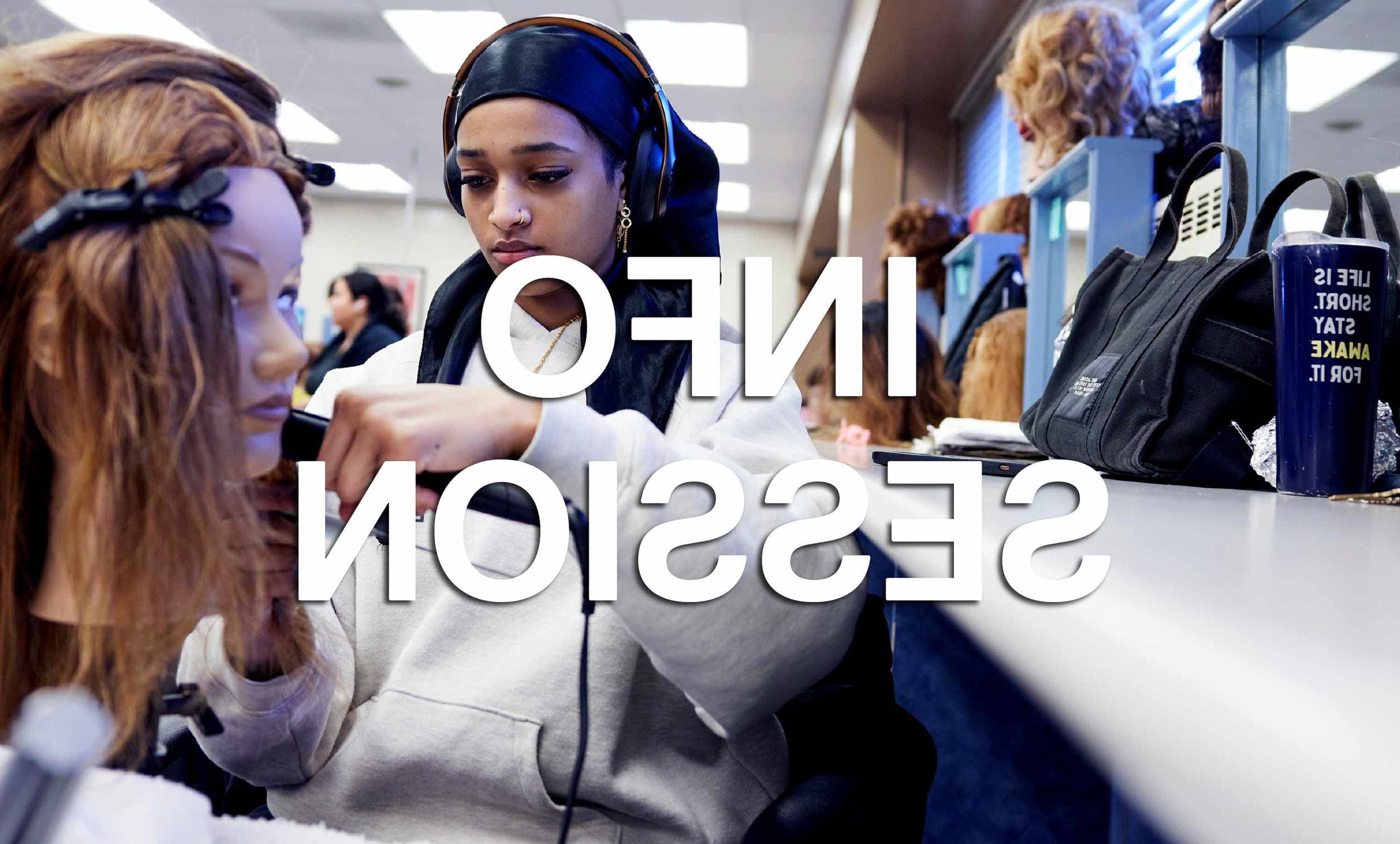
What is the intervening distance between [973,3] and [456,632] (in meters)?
3.48

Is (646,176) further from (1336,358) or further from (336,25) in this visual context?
(336,25)

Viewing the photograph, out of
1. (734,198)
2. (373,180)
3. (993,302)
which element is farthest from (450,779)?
(373,180)

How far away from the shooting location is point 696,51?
207 inches

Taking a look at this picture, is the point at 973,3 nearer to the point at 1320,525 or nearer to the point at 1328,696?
the point at 1320,525

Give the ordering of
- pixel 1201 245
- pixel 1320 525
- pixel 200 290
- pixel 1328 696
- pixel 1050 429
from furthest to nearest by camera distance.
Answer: pixel 1201 245
pixel 1050 429
pixel 1320 525
pixel 200 290
pixel 1328 696

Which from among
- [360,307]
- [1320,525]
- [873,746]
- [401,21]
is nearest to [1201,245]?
[1320,525]

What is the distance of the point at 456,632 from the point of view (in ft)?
2.53

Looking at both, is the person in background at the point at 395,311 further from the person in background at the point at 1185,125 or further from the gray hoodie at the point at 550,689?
the gray hoodie at the point at 550,689

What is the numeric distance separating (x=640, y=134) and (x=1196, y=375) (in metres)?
0.64

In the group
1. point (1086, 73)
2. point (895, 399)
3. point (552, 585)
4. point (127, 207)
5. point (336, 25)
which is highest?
point (336, 25)

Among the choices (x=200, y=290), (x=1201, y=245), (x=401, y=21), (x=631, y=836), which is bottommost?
(x=631, y=836)

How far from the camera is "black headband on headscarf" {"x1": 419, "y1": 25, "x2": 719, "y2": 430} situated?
817mm

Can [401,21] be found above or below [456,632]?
above

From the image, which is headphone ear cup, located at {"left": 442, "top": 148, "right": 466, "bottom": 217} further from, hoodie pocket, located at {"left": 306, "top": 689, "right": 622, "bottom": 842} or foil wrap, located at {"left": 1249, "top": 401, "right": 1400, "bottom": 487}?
foil wrap, located at {"left": 1249, "top": 401, "right": 1400, "bottom": 487}
